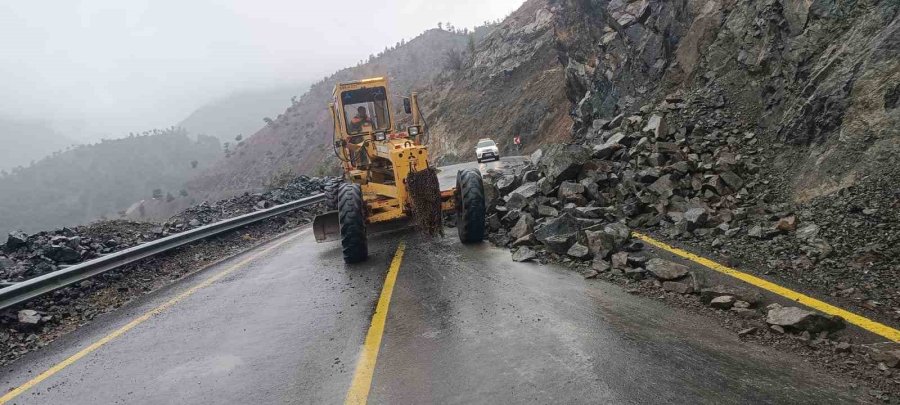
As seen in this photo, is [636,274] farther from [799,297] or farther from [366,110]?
[366,110]

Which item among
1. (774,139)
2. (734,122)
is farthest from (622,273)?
(734,122)

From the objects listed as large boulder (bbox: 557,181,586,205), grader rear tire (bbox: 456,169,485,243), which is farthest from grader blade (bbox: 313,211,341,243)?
large boulder (bbox: 557,181,586,205)

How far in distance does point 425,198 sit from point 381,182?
2.55 meters

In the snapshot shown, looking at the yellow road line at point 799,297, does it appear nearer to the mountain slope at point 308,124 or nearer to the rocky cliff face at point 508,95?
the rocky cliff face at point 508,95

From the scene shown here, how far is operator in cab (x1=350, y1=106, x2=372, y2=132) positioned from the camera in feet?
37.9

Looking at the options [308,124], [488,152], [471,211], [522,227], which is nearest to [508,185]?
[471,211]

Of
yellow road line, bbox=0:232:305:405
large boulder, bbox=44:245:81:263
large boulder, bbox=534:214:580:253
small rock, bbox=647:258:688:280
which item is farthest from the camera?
large boulder, bbox=44:245:81:263

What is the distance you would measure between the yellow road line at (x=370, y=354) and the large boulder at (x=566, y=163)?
14.7 feet

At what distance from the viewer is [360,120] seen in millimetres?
11578

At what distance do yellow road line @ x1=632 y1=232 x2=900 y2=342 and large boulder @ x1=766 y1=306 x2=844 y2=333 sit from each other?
0.85ft

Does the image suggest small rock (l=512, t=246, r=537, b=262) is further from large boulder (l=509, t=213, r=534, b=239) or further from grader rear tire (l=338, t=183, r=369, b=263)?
grader rear tire (l=338, t=183, r=369, b=263)

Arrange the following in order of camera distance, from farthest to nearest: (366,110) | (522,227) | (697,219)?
1. (366,110)
2. (522,227)
3. (697,219)

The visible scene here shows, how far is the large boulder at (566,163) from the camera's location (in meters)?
9.87

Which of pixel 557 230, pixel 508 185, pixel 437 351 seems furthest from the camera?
pixel 508 185
